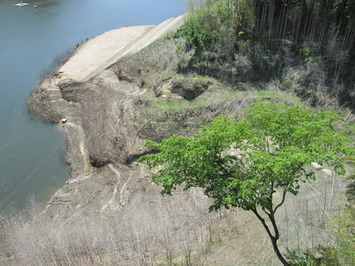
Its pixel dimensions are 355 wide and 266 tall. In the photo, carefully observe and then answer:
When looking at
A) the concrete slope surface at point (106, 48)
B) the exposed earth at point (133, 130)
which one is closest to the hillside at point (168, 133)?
the exposed earth at point (133, 130)

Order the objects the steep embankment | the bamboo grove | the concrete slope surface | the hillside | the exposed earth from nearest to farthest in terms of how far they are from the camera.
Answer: the hillside < the exposed earth < the steep embankment < the bamboo grove < the concrete slope surface

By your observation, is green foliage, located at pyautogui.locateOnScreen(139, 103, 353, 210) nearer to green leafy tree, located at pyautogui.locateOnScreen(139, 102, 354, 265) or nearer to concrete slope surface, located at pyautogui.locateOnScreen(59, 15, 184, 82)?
green leafy tree, located at pyautogui.locateOnScreen(139, 102, 354, 265)

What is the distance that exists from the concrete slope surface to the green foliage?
816 inches

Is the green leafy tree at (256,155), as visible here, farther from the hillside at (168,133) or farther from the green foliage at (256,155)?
the hillside at (168,133)

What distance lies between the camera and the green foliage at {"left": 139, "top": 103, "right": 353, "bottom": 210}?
9.77 meters

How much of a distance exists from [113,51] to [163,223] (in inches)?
872

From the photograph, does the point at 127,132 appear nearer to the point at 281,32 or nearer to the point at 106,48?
the point at 281,32

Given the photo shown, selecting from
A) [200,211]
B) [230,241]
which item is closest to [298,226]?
[230,241]

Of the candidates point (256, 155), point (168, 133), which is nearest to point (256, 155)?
point (256, 155)

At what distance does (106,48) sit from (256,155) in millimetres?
28110

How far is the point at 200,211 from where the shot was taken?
16422mm

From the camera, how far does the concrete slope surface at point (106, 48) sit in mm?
30531

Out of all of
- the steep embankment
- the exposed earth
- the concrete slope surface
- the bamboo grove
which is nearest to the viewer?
the exposed earth

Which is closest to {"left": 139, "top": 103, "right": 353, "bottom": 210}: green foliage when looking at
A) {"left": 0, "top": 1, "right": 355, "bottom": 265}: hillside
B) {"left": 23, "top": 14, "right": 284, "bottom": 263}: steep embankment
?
{"left": 0, "top": 1, "right": 355, "bottom": 265}: hillside
